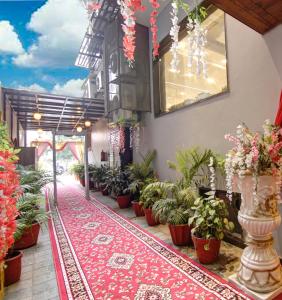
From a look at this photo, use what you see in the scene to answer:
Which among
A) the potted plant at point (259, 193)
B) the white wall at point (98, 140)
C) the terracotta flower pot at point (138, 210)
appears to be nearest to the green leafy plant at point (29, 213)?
the terracotta flower pot at point (138, 210)

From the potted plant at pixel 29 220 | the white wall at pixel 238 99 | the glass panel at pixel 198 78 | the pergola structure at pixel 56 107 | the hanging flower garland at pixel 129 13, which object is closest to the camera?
the hanging flower garland at pixel 129 13

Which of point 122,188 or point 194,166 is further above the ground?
point 194,166

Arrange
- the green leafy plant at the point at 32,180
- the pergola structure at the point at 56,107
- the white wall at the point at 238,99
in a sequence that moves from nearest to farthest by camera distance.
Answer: the white wall at the point at 238,99
the green leafy plant at the point at 32,180
the pergola structure at the point at 56,107

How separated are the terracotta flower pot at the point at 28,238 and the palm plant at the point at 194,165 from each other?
2359mm

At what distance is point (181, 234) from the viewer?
2.79 metres

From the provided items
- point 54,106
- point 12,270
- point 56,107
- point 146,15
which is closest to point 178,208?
point 12,270

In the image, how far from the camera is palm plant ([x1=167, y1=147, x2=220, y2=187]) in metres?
3.14

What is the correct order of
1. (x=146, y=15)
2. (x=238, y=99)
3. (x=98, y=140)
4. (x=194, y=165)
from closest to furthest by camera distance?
(x=238, y=99)
(x=194, y=165)
(x=146, y=15)
(x=98, y=140)

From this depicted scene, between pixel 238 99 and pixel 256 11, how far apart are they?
1033 mm

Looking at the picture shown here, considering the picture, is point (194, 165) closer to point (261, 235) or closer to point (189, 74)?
point (261, 235)

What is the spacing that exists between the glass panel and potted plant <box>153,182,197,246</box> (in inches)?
64.0

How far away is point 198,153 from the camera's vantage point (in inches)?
136

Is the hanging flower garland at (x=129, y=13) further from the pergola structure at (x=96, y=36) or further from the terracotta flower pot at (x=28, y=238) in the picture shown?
the terracotta flower pot at (x=28, y=238)

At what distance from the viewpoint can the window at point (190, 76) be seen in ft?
10.2
